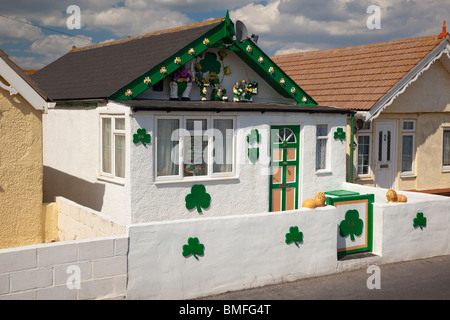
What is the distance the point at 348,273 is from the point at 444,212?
307cm

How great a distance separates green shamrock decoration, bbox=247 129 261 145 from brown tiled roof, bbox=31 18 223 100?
2473 mm

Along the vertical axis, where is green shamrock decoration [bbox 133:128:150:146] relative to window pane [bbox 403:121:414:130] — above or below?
below

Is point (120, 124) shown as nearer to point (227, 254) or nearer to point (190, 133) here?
point (190, 133)

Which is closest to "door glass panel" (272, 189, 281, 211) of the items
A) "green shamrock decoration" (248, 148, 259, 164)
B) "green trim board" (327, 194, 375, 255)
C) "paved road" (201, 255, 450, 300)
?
"green shamrock decoration" (248, 148, 259, 164)

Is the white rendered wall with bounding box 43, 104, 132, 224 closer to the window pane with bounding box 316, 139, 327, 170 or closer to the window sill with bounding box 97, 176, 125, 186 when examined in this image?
the window sill with bounding box 97, 176, 125, 186

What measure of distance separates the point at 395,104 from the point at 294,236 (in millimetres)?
8313

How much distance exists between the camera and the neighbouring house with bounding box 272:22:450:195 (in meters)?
15.5

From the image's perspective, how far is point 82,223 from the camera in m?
9.96

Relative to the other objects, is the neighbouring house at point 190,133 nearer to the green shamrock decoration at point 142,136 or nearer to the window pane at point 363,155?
the green shamrock decoration at point 142,136

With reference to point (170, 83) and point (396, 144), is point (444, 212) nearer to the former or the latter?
point (396, 144)

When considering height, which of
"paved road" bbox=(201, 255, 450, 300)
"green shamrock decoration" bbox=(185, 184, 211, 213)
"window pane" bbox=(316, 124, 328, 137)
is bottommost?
"paved road" bbox=(201, 255, 450, 300)

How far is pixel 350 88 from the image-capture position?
16.3 m

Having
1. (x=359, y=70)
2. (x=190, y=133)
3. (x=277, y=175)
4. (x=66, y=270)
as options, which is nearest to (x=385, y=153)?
(x=359, y=70)
